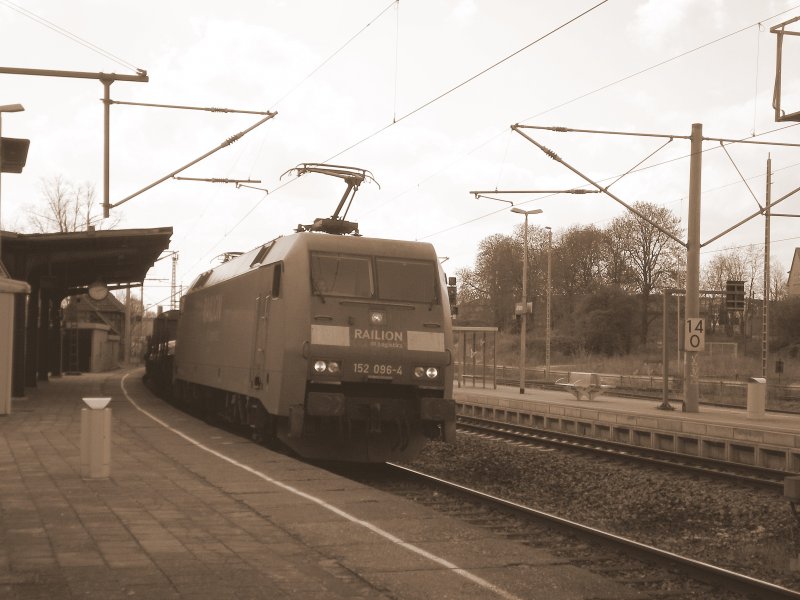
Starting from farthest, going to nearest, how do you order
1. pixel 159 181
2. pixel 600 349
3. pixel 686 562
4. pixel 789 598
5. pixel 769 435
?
pixel 600 349 → pixel 159 181 → pixel 769 435 → pixel 686 562 → pixel 789 598

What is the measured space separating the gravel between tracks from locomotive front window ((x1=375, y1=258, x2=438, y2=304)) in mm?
2891

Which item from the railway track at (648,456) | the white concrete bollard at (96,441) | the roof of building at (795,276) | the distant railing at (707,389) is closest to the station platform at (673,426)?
the railway track at (648,456)

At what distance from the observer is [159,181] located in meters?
18.3

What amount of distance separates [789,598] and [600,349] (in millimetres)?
53854

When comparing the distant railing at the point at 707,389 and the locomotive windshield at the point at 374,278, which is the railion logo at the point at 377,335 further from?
the distant railing at the point at 707,389

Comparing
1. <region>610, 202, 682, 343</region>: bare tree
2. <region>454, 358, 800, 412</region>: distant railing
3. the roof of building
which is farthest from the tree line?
the roof of building

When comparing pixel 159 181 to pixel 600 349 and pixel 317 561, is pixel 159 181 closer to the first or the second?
pixel 317 561

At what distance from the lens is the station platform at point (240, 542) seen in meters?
6.36

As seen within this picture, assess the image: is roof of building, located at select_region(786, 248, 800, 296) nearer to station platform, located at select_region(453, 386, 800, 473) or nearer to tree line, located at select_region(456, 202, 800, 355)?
station platform, located at select_region(453, 386, 800, 473)

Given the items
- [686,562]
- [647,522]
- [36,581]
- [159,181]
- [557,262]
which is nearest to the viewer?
[36,581]

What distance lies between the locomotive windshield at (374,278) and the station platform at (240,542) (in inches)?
98.8

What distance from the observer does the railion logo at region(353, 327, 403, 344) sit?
43.9 ft

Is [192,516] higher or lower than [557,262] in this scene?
lower

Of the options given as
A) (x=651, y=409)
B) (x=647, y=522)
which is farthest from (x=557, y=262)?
(x=647, y=522)
